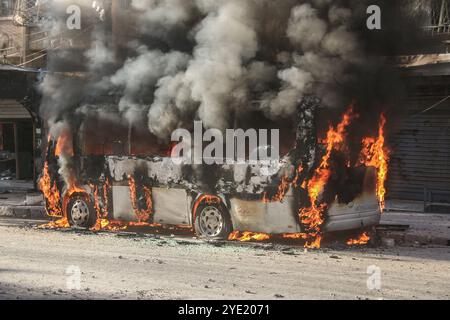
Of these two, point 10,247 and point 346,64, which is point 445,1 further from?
point 10,247

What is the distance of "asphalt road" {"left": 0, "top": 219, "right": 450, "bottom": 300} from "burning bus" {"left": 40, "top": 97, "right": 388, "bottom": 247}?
44cm

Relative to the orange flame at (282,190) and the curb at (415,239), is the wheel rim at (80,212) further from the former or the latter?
the curb at (415,239)

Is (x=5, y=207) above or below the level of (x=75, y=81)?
below

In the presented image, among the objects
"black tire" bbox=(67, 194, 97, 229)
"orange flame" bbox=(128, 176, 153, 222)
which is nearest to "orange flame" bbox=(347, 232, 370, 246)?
"orange flame" bbox=(128, 176, 153, 222)

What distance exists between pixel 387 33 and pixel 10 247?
745 centimetres

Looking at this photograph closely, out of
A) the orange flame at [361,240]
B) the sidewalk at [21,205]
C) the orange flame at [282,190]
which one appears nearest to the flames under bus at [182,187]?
the orange flame at [282,190]

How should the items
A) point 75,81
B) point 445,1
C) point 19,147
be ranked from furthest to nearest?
Result: point 19,147 → point 445,1 → point 75,81

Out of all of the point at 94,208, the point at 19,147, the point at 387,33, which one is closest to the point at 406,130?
the point at 387,33

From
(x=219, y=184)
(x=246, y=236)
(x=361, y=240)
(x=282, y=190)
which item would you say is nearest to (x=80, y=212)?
(x=219, y=184)

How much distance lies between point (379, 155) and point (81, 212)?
223 inches

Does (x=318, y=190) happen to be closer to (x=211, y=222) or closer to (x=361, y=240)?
(x=361, y=240)

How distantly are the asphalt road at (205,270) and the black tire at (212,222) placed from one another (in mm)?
223

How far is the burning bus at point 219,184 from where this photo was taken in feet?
33.7
